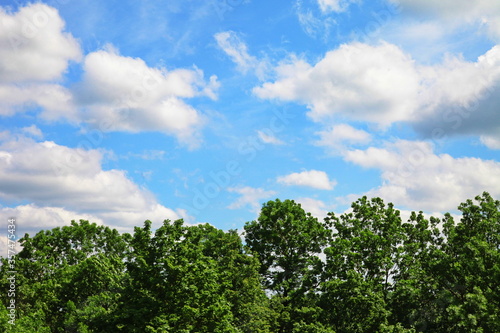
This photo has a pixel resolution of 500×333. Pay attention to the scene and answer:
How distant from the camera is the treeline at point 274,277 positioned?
3194 cm

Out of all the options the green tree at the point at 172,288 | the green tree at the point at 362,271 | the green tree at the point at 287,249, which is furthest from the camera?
the green tree at the point at 287,249

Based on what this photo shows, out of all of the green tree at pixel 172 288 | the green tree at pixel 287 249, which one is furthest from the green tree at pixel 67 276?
the green tree at pixel 287 249

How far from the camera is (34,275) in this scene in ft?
151

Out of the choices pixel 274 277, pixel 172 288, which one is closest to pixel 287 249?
pixel 274 277

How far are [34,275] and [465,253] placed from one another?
37306 mm

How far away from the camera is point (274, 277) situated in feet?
148

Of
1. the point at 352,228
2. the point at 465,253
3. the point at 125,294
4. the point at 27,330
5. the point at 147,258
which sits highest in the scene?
the point at 352,228

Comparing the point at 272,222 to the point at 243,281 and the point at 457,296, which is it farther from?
the point at 457,296

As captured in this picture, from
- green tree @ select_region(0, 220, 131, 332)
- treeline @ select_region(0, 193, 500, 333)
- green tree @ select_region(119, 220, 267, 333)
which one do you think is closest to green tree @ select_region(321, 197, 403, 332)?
treeline @ select_region(0, 193, 500, 333)

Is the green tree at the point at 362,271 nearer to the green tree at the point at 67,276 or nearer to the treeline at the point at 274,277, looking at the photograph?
the treeline at the point at 274,277

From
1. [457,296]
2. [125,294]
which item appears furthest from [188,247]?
[457,296]

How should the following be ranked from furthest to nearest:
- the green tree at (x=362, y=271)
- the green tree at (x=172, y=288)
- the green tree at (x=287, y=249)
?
the green tree at (x=287, y=249) → the green tree at (x=362, y=271) → the green tree at (x=172, y=288)

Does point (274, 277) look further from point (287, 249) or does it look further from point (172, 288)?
point (172, 288)

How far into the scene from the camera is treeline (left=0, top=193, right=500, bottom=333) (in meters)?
31.9
